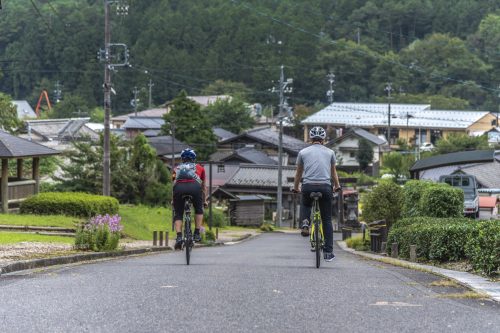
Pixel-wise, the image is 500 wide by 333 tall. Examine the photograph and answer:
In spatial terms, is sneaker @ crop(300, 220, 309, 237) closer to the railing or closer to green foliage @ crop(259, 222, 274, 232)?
the railing

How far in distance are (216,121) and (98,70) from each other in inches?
1008

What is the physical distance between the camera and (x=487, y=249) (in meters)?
12.0

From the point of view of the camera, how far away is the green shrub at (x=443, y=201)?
23.6 metres

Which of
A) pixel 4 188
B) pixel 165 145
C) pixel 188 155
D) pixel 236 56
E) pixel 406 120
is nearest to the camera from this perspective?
pixel 188 155

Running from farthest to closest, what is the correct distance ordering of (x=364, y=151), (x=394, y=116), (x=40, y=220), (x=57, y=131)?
(x=394, y=116), (x=364, y=151), (x=57, y=131), (x=40, y=220)

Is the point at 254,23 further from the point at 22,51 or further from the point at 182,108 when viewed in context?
the point at 182,108

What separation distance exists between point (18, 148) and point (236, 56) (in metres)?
81.5

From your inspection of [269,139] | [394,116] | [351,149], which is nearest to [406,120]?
[394,116]

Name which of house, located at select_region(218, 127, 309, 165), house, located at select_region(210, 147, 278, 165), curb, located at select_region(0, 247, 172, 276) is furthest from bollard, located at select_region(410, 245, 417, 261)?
house, located at select_region(218, 127, 309, 165)

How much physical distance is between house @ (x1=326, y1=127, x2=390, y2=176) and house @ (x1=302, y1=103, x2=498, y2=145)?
878cm

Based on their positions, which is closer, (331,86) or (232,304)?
(232,304)

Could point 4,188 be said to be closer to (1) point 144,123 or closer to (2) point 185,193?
(2) point 185,193

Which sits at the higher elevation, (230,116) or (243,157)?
(230,116)

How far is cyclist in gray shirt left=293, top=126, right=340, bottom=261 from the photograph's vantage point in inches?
477
